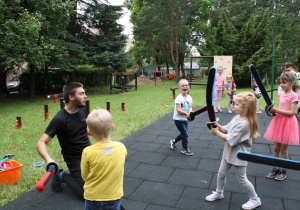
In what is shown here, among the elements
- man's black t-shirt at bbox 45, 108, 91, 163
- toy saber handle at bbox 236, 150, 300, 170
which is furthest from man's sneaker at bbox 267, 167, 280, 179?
toy saber handle at bbox 236, 150, 300, 170

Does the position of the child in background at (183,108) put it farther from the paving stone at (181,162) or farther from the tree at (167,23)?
the tree at (167,23)

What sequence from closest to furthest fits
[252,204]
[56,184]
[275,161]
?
[275,161]
[252,204]
[56,184]

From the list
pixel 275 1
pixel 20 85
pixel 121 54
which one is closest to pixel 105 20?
pixel 121 54

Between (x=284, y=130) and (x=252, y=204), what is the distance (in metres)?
1.37

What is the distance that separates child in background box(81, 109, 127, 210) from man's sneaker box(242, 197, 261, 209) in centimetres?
166

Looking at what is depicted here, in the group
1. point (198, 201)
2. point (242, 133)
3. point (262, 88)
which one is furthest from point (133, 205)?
point (262, 88)

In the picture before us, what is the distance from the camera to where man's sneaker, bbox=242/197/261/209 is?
116 inches

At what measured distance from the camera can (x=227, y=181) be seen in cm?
375

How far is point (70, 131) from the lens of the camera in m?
3.26

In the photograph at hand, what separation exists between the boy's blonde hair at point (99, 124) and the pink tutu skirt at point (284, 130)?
9.29 ft

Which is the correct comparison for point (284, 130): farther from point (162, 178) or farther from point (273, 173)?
point (162, 178)

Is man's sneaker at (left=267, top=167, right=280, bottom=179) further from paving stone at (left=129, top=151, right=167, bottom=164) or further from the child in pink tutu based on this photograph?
paving stone at (left=129, top=151, right=167, bottom=164)

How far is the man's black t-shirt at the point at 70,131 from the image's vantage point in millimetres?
3125

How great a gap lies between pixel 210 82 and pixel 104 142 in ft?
3.49
